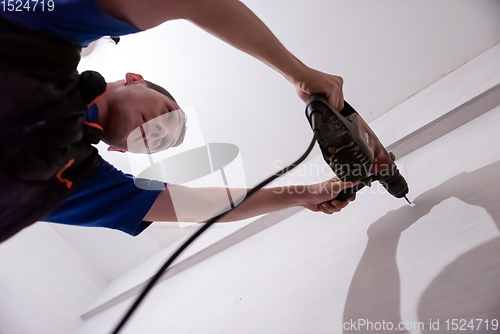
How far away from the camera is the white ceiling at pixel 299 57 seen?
3.40 feet

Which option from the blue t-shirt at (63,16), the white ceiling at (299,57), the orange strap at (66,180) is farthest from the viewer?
the white ceiling at (299,57)

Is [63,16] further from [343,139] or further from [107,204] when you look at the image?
[343,139]

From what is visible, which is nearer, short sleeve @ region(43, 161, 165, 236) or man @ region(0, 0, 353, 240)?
man @ region(0, 0, 353, 240)

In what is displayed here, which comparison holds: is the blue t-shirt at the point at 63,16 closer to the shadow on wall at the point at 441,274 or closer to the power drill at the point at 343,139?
the power drill at the point at 343,139

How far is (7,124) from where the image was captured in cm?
36

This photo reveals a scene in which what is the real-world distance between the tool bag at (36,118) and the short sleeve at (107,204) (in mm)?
106

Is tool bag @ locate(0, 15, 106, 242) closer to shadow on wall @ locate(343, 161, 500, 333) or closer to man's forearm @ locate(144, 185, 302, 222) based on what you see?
man's forearm @ locate(144, 185, 302, 222)

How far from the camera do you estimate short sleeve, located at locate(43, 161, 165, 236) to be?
1.84 ft

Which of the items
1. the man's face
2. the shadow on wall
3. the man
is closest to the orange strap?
the man

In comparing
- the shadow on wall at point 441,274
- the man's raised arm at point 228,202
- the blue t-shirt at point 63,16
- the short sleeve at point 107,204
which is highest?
the blue t-shirt at point 63,16

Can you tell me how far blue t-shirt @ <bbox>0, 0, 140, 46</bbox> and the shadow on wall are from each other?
0.56 meters

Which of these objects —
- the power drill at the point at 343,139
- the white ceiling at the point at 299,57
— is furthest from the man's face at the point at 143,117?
the white ceiling at the point at 299,57

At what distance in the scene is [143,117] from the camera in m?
0.59

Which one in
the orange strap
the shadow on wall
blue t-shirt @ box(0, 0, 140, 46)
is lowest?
the shadow on wall
